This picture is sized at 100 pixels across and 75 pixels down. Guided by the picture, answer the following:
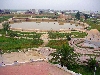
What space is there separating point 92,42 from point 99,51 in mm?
2213

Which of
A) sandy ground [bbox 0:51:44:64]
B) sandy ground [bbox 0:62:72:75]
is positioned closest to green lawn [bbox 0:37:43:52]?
sandy ground [bbox 0:51:44:64]

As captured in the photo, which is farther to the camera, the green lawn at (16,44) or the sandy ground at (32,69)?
the green lawn at (16,44)

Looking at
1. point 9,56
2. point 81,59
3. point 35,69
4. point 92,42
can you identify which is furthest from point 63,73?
point 92,42

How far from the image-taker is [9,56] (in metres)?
29.4

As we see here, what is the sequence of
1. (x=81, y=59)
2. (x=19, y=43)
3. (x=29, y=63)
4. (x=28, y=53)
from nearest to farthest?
(x=29, y=63)
(x=81, y=59)
(x=28, y=53)
(x=19, y=43)

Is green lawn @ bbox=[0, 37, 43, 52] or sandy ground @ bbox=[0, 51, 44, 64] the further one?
green lawn @ bbox=[0, 37, 43, 52]

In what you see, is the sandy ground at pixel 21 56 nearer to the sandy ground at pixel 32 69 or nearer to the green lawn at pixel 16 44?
the green lawn at pixel 16 44

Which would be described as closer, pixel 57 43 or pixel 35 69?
pixel 35 69

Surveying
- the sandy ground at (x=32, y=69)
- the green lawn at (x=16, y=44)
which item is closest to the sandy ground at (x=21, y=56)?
the green lawn at (x=16, y=44)

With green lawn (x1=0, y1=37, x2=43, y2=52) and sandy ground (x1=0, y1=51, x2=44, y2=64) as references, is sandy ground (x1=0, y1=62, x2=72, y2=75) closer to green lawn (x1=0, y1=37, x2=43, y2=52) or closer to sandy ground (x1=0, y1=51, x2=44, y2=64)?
sandy ground (x1=0, y1=51, x2=44, y2=64)

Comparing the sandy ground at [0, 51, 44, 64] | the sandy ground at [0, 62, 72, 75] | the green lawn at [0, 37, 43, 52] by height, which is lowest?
the sandy ground at [0, 51, 44, 64]

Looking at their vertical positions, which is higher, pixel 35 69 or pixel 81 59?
pixel 35 69

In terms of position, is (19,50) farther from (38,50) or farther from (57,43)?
(57,43)

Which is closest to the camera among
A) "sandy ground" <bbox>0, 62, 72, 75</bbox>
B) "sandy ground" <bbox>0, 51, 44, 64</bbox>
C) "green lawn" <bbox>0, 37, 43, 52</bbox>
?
"sandy ground" <bbox>0, 62, 72, 75</bbox>
